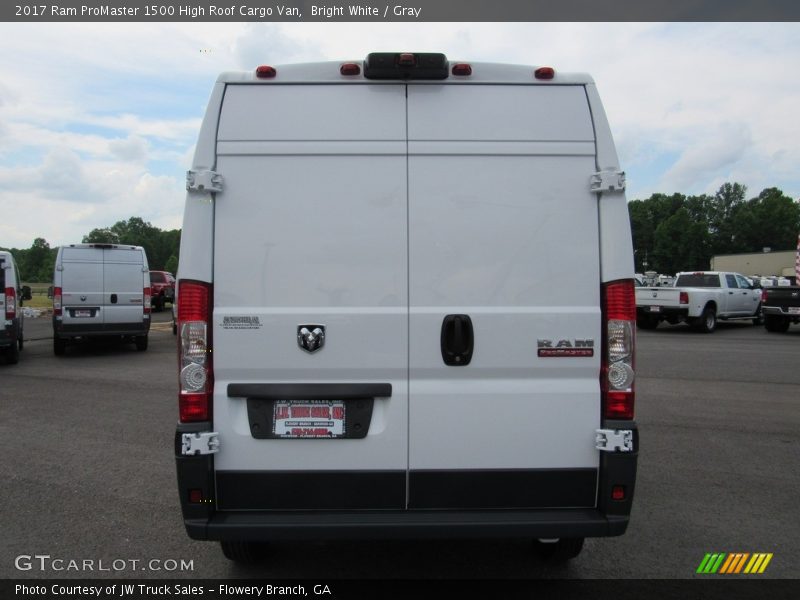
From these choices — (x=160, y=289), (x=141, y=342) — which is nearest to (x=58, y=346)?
(x=141, y=342)

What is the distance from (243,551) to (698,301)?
18864 millimetres

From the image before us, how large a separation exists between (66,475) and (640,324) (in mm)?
19159

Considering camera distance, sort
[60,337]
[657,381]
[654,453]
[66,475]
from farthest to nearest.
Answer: [60,337], [657,381], [654,453], [66,475]

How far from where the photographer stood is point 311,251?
309 cm

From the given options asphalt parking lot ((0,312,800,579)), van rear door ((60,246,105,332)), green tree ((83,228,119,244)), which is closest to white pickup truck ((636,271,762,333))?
asphalt parking lot ((0,312,800,579))

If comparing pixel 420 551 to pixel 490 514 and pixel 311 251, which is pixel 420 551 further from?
pixel 311 251

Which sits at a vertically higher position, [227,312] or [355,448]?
[227,312]

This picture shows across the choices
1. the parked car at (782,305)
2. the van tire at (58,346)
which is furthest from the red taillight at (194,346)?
the parked car at (782,305)

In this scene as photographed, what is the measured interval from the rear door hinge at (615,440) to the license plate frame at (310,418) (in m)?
1.14

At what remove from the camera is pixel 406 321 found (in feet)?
10.1

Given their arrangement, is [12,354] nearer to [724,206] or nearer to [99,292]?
[99,292]

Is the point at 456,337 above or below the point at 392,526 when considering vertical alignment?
above

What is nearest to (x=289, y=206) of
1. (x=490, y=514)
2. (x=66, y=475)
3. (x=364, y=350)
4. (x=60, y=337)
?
(x=364, y=350)

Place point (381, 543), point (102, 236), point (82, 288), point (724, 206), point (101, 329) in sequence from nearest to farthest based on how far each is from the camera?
point (381, 543)
point (82, 288)
point (101, 329)
point (102, 236)
point (724, 206)
